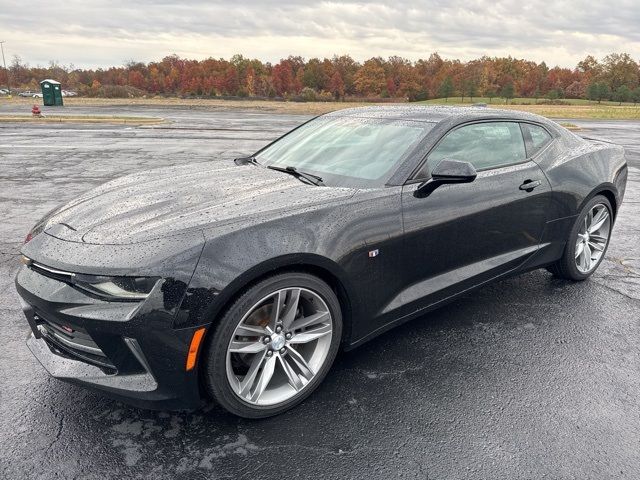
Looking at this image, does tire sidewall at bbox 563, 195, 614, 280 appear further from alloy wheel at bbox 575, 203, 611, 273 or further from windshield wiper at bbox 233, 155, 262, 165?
windshield wiper at bbox 233, 155, 262, 165

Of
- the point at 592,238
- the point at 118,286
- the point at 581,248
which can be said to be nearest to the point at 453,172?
the point at 118,286

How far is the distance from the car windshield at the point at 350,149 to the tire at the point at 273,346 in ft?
2.73

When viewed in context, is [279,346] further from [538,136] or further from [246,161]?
[538,136]

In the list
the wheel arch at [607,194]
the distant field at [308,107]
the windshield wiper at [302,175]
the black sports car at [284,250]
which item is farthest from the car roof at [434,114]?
the distant field at [308,107]

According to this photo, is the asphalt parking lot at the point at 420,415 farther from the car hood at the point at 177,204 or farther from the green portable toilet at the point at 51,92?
the green portable toilet at the point at 51,92

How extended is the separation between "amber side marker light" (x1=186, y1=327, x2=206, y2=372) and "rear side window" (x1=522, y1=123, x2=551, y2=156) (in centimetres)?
293

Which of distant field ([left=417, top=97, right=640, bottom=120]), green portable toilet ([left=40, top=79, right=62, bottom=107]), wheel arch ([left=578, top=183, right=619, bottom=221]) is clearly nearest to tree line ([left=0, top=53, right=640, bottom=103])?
distant field ([left=417, top=97, right=640, bottom=120])

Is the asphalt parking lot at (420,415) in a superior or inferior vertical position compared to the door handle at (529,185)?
inferior

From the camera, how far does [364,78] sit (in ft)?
282

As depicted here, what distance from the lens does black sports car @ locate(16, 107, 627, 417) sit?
85.6 inches

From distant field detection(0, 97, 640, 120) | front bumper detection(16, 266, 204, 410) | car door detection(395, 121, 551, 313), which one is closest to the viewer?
front bumper detection(16, 266, 204, 410)

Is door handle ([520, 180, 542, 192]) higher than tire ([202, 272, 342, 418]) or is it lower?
higher

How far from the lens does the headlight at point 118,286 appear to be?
6.98 ft

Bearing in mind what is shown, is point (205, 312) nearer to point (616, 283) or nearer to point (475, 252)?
point (475, 252)
